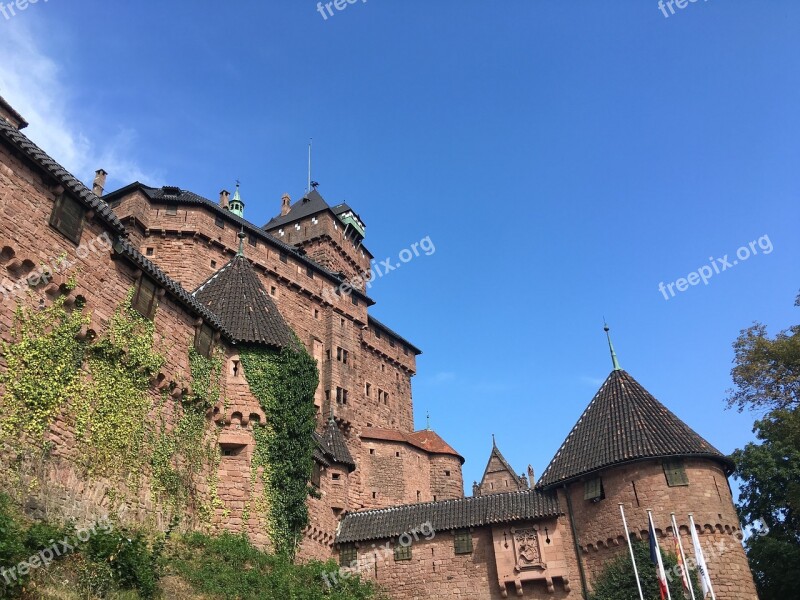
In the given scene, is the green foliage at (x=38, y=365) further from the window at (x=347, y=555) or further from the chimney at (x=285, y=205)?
the chimney at (x=285, y=205)

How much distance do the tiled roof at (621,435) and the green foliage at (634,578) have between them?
2929 mm

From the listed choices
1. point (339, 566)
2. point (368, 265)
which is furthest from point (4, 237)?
point (368, 265)

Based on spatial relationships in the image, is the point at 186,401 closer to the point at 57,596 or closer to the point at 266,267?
the point at 57,596

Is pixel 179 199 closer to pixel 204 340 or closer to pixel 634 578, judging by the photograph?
pixel 204 340

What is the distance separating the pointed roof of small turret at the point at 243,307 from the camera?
22.6m

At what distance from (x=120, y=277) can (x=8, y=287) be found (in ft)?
12.1

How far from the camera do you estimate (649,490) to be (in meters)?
22.0

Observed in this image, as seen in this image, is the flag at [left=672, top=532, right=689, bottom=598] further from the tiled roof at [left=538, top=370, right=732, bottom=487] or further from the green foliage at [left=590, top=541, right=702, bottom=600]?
the tiled roof at [left=538, top=370, right=732, bottom=487]


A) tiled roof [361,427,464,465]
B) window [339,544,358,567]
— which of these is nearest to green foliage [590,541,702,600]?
window [339,544,358,567]

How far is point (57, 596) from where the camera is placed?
11125 millimetres

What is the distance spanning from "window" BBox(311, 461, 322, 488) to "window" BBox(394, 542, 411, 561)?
12.7 ft

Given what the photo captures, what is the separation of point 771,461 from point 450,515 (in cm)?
1431

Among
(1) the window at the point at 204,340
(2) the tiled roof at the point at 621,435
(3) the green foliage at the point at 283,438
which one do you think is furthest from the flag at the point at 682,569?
(1) the window at the point at 204,340

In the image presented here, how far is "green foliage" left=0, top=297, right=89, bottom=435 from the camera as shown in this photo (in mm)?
13648
